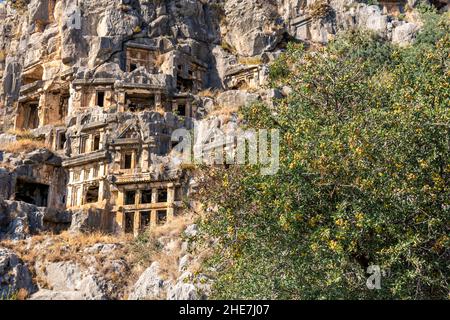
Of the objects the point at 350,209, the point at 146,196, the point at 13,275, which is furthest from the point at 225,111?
the point at 350,209

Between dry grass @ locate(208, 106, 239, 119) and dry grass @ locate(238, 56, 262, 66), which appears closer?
dry grass @ locate(208, 106, 239, 119)

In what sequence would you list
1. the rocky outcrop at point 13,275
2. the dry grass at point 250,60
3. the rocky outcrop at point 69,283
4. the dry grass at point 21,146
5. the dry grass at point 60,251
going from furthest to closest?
1. the dry grass at point 250,60
2. the dry grass at point 21,146
3. the dry grass at point 60,251
4. the rocky outcrop at point 13,275
5. the rocky outcrop at point 69,283

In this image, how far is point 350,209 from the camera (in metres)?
14.1

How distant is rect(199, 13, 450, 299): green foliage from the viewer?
13.1 metres

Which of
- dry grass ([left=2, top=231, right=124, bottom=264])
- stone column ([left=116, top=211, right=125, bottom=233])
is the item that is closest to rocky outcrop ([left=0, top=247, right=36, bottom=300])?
dry grass ([left=2, top=231, right=124, bottom=264])

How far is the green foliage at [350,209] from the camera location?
13062 millimetres

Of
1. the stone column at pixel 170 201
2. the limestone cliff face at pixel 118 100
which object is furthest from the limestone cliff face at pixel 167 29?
the stone column at pixel 170 201

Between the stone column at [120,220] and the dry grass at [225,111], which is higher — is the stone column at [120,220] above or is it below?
below

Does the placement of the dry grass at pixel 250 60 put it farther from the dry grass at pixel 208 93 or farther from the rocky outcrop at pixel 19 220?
the rocky outcrop at pixel 19 220

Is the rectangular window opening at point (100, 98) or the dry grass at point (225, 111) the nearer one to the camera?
the dry grass at point (225, 111)

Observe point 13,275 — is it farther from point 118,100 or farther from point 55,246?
point 118,100

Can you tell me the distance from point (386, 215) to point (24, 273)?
16.0 metres

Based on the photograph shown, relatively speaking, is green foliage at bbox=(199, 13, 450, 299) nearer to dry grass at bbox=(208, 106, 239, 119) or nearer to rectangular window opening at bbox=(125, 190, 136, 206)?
rectangular window opening at bbox=(125, 190, 136, 206)

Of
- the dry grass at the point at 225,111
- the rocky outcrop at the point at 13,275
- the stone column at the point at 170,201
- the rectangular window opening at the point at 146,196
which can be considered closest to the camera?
the rocky outcrop at the point at 13,275
